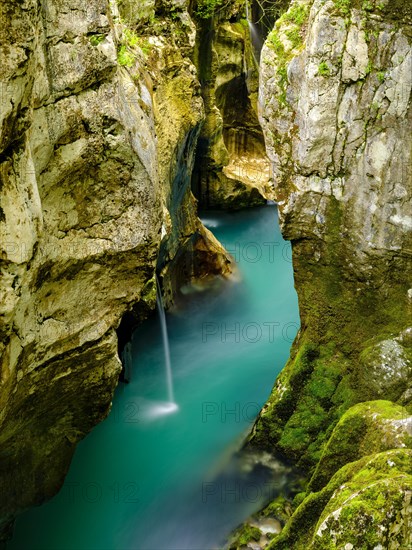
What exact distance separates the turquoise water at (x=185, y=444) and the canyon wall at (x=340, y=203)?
95cm

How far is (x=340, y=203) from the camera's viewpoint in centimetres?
716

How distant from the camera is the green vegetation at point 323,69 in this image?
6.74 meters

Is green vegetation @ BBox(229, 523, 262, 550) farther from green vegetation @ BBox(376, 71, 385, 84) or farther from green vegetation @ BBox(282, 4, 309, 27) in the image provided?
green vegetation @ BBox(282, 4, 309, 27)

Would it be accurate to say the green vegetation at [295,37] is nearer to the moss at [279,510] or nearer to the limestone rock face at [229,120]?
the moss at [279,510]

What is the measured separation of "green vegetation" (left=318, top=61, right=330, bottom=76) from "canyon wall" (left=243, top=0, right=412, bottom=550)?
0.01m

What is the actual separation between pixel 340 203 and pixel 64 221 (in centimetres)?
359

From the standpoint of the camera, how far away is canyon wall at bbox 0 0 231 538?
4098mm

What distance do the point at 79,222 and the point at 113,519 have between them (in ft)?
14.1

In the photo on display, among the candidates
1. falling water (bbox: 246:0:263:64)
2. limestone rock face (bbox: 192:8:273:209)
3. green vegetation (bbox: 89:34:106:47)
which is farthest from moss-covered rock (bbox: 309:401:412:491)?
falling water (bbox: 246:0:263:64)

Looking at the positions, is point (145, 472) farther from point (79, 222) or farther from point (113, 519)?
point (79, 222)

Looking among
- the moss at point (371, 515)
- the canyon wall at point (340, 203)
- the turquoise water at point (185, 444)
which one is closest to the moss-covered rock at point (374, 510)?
the moss at point (371, 515)

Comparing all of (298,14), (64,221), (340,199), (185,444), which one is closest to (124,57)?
(64,221)

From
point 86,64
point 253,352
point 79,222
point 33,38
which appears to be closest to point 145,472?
point 253,352

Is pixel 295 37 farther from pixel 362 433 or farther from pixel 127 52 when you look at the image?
pixel 362 433
